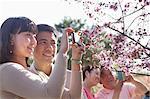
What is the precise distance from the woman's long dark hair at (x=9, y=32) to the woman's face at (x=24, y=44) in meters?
0.02

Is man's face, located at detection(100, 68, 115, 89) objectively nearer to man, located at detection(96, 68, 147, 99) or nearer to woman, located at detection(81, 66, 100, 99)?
man, located at detection(96, 68, 147, 99)

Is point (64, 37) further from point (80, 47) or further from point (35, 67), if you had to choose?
point (35, 67)

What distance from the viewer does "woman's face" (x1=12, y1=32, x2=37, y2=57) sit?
1380 mm

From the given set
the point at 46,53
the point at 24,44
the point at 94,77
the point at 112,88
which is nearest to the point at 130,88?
the point at 112,88

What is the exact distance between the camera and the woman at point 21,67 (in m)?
1.25

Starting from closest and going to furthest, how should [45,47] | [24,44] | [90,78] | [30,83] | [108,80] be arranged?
1. [30,83]
2. [24,44]
3. [45,47]
4. [90,78]
5. [108,80]

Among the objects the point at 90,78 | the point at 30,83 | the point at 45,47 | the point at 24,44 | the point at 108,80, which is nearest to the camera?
the point at 30,83

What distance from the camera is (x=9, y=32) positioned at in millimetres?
1412

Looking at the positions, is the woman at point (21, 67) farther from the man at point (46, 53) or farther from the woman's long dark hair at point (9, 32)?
the man at point (46, 53)

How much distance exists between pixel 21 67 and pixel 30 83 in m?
0.10

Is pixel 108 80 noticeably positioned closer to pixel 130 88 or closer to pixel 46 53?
pixel 130 88

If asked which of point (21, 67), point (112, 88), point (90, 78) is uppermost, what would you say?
point (21, 67)

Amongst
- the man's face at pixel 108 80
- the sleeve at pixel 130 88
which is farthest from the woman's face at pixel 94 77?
the sleeve at pixel 130 88

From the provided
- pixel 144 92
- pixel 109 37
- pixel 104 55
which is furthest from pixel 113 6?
pixel 144 92
